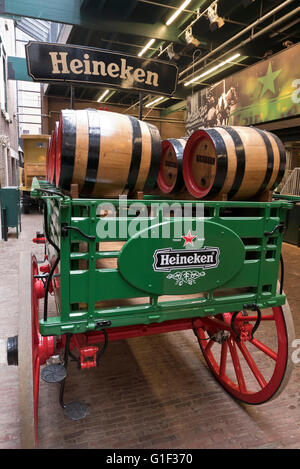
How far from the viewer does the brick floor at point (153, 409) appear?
2.15m

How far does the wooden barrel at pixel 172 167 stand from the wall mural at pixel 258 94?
22.9 feet

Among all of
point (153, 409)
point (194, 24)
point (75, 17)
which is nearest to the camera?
point (153, 409)

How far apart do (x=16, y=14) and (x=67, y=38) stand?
4.00m

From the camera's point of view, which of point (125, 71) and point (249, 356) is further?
point (125, 71)

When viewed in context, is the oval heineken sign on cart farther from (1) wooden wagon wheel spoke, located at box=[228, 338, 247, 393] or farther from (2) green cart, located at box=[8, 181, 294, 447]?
(1) wooden wagon wheel spoke, located at box=[228, 338, 247, 393]

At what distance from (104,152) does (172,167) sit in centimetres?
107

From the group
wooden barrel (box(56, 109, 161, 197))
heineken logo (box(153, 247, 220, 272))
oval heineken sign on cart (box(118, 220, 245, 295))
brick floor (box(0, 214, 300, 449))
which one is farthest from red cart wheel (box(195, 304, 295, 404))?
wooden barrel (box(56, 109, 161, 197))

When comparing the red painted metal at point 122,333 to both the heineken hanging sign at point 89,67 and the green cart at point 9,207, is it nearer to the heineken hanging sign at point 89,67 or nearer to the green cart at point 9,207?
the heineken hanging sign at point 89,67

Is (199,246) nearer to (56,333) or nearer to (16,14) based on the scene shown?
(56,333)

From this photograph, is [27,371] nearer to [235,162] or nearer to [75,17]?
[235,162]

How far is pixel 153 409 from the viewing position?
244cm

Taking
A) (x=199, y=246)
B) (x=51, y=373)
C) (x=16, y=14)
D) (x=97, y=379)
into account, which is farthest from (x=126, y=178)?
(x=16, y=14)

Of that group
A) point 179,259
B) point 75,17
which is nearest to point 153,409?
point 179,259

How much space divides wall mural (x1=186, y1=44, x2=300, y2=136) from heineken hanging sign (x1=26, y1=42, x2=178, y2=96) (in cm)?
679
